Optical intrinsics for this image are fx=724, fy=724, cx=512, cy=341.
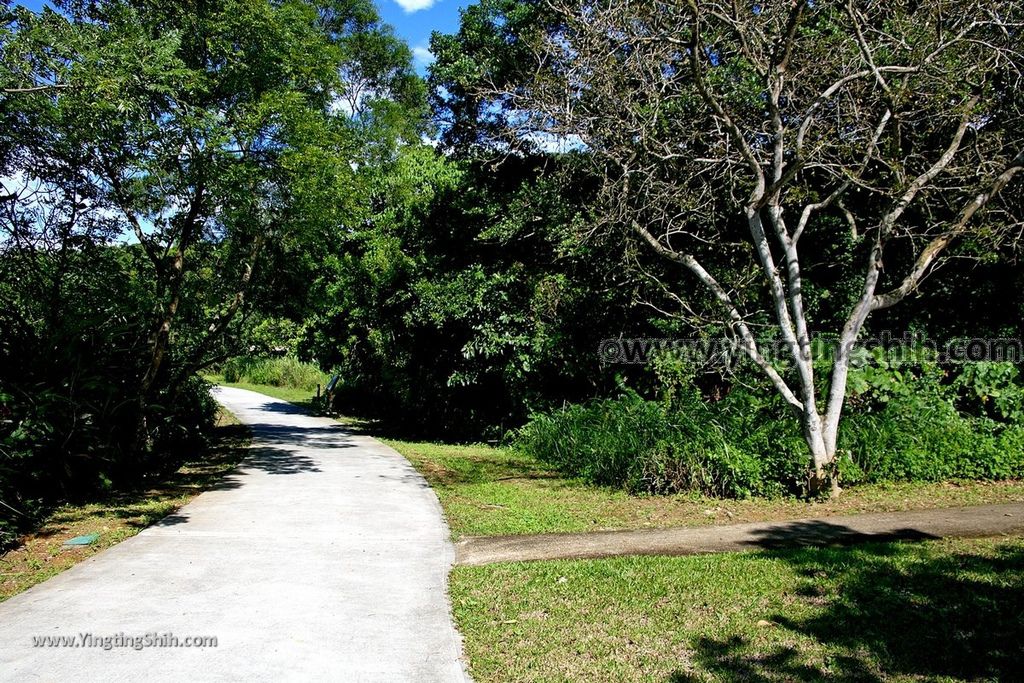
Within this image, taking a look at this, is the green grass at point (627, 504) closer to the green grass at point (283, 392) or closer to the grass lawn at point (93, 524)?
the grass lawn at point (93, 524)

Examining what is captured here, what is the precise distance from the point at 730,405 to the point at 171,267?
30.7 ft

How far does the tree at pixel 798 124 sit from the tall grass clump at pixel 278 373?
30.3m

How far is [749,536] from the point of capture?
7066 mm

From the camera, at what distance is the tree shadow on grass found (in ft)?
13.6

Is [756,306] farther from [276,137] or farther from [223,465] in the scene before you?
[223,465]

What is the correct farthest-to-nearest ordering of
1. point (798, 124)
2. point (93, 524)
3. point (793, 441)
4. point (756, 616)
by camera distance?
point (798, 124), point (793, 441), point (93, 524), point (756, 616)

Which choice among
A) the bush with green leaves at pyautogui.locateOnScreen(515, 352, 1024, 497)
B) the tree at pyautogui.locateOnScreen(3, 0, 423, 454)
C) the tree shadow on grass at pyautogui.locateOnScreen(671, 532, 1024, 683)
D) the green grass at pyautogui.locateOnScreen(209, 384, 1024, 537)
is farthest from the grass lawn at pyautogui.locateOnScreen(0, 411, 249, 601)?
the bush with green leaves at pyautogui.locateOnScreen(515, 352, 1024, 497)

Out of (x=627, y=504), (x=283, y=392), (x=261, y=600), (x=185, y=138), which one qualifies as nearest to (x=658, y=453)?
(x=627, y=504)

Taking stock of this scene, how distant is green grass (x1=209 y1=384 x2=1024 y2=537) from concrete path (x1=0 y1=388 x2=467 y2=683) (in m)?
0.61

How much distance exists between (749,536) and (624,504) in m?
2.05

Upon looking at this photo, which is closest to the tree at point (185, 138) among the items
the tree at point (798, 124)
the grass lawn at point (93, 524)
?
the grass lawn at point (93, 524)

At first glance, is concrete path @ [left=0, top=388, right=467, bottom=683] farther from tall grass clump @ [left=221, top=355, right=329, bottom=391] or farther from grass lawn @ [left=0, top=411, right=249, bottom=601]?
tall grass clump @ [left=221, top=355, right=329, bottom=391]

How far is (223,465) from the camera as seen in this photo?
488 inches

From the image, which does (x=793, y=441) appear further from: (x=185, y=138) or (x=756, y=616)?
(x=185, y=138)
